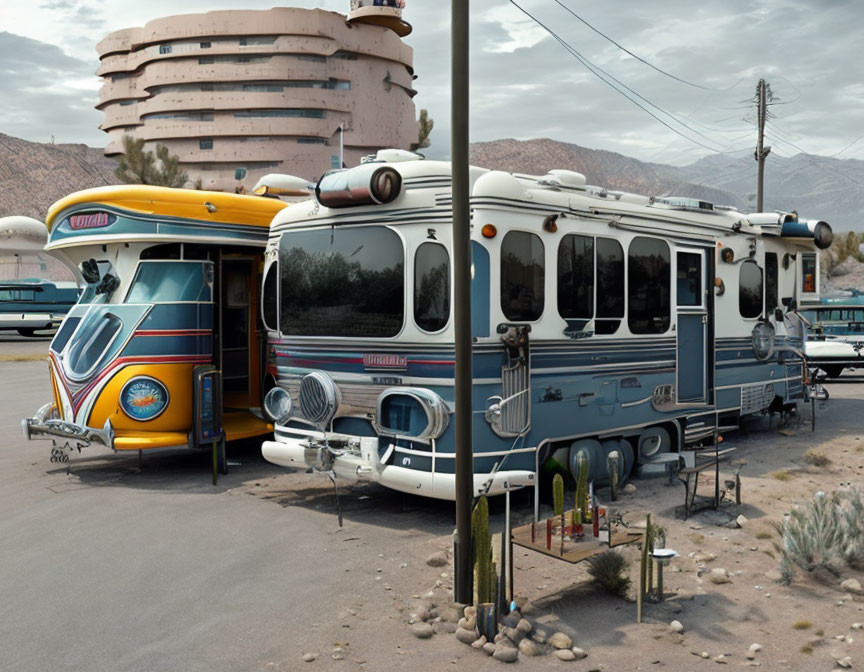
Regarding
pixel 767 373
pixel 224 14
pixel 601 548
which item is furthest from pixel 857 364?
pixel 224 14

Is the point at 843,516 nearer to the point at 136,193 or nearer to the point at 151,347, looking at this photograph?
the point at 151,347

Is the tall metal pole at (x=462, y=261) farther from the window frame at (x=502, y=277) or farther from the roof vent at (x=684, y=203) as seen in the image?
the roof vent at (x=684, y=203)

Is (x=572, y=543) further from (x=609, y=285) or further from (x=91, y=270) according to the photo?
(x=91, y=270)

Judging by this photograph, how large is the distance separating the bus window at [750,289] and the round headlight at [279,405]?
5.86 meters

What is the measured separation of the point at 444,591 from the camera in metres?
5.98

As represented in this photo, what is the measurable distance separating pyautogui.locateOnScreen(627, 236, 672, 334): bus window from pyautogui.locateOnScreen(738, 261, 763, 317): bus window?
1.99 meters

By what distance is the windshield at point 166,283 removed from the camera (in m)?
9.77

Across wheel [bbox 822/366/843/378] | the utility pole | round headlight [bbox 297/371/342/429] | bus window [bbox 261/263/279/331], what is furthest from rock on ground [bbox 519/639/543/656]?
the utility pole

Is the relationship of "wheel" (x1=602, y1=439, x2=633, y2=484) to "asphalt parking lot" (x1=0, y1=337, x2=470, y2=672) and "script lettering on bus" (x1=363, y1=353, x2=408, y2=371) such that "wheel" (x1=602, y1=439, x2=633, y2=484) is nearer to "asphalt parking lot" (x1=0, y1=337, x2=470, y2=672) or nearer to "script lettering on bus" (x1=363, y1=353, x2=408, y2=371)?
"asphalt parking lot" (x1=0, y1=337, x2=470, y2=672)

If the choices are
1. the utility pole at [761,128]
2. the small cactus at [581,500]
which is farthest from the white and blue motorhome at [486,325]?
the utility pole at [761,128]

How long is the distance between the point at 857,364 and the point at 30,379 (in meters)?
18.8

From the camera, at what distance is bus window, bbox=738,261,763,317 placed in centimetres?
1077

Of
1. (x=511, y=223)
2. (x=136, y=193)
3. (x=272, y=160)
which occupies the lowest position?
(x=511, y=223)

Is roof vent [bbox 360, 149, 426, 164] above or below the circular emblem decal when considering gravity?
above
